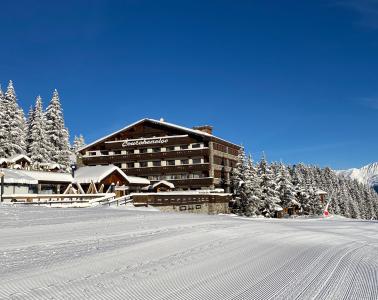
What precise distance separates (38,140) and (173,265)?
51.0 m

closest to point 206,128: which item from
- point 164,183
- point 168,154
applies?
point 168,154

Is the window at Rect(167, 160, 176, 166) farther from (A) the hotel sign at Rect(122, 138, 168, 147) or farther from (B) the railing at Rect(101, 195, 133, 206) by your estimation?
(B) the railing at Rect(101, 195, 133, 206)

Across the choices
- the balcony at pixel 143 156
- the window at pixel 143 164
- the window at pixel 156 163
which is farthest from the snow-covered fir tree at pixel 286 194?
the window at pixel 143 164

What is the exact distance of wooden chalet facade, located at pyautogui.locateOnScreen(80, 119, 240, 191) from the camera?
65.4 metres

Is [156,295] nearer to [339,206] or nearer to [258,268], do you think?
[258,268]

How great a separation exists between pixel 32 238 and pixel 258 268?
7198mm

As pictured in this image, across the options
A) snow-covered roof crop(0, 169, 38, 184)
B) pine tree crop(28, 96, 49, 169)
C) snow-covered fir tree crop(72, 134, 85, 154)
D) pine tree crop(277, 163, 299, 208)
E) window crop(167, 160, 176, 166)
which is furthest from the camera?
snow-covered fir tree crop(72, 134, 85, 154)

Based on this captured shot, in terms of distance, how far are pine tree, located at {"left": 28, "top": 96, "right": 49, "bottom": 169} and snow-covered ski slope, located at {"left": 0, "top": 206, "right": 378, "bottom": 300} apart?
41549 mm

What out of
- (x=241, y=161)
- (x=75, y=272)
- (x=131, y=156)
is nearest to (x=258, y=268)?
(x=75, y=272)

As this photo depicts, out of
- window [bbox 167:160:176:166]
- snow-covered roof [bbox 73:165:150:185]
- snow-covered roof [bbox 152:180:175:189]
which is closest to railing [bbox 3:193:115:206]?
snow-covered roof [bbox 73:165:150:185]

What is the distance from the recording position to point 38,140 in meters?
56.4

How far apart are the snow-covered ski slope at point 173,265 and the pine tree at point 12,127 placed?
41.5 meters

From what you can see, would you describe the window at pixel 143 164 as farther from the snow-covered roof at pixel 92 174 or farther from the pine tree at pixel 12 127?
the pine tree at pixel 12 127

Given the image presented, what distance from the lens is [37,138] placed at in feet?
184
